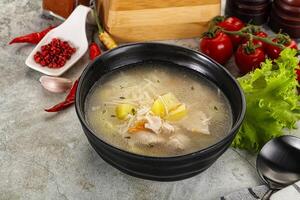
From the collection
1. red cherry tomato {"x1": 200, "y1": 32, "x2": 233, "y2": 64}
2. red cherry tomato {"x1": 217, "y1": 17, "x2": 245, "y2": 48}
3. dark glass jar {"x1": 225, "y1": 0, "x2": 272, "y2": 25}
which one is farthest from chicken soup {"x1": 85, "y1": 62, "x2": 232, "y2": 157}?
dark glass jar {"x1": 225, "y1": 0, "x2": 272, "y2": 25}

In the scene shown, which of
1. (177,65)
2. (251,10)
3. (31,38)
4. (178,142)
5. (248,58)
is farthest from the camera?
(251,10)

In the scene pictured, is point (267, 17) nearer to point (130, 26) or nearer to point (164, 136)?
point (130, 26)

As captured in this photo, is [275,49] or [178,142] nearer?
[178,142]

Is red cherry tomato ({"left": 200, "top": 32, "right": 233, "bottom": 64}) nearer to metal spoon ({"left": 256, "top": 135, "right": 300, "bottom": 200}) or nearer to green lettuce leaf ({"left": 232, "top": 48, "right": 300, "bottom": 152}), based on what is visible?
green lettuce leaf ({"left": 232, "top": 48, "right": 300, "bottom": 152})

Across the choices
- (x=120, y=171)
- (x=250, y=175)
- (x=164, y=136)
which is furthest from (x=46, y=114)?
(x=250, y=175)

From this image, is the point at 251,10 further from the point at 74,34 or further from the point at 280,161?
the point at 280,161

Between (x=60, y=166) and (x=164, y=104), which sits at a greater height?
(x=164, y=104)

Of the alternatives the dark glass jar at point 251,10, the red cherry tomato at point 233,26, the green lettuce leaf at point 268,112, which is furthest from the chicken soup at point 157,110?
the dark glass jar at point 251,10

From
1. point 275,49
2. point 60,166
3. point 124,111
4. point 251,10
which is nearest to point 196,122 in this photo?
point 124,111

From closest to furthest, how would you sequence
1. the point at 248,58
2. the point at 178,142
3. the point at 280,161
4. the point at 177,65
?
the point at 178,142 → the point at 280,161 → the point at 177,65 → the point at 248,58
